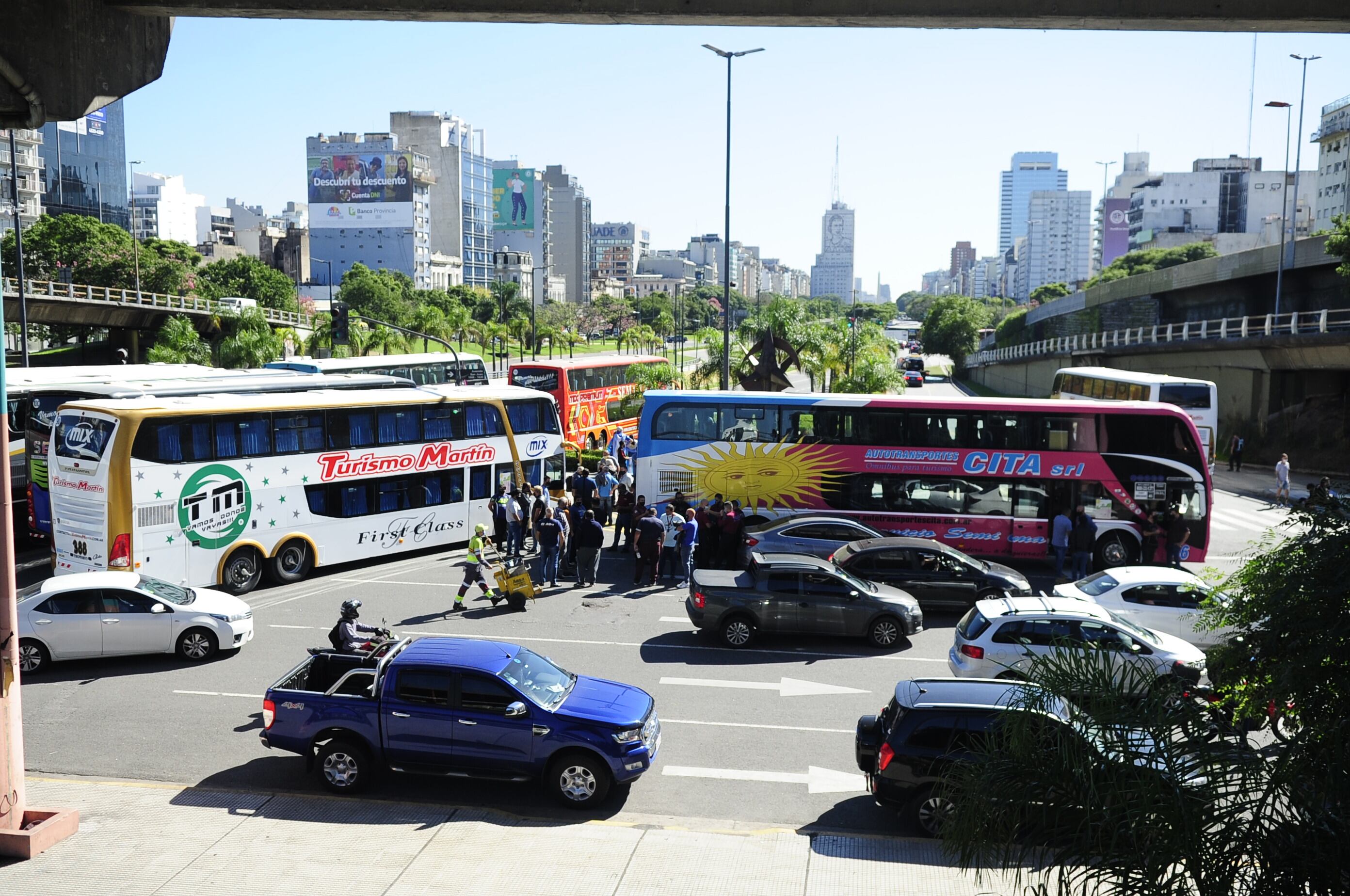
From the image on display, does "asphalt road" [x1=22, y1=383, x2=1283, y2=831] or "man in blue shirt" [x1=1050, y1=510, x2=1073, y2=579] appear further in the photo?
"man in blue shirt" [x1=1050, y1=510, x2=1073, y2=579]

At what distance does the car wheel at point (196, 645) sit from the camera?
15.2 meters

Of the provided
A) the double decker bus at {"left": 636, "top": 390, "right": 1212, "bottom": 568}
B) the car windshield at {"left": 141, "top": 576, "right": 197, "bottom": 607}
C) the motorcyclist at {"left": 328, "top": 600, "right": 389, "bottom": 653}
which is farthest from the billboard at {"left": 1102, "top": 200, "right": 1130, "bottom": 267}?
the motorcyclist at {"left": 328, "top": 600, "right": 389, "bottom": 653}

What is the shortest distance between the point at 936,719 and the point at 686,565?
10801mm

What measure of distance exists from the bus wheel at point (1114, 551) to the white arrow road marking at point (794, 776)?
12.4 meters

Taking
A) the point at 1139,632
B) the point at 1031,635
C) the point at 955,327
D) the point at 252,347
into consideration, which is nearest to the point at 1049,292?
the point at 955,327

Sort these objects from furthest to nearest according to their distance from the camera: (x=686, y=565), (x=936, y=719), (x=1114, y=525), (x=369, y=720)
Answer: (x=1114, y=525) < (x=686, y=565) < (x=369, y=720) < (x=936, y=719)

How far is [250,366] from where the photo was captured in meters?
54.7

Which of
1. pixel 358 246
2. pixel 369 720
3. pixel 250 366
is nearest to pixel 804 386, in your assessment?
pixel 250 366

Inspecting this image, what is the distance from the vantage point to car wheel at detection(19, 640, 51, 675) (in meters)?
14.5

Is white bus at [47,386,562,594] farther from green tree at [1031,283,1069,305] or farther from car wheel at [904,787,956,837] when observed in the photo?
green tree at [1031,283,1069,305]

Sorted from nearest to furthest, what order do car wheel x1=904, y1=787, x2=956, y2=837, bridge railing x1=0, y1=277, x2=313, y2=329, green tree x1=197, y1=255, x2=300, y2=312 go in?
car wheel x1=904, y1=787, x2=956, y2=837 → bridge railing x1=0, y1=277, x2=313, y2=329 → green tree x1=197, y1=255, x2=300, y2=312

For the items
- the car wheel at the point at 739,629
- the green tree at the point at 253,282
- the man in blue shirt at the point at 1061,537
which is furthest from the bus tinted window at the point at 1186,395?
the green tree at the point at 253,282

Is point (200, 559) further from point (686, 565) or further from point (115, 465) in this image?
point (686, 565)

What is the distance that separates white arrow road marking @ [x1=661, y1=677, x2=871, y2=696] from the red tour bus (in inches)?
845
